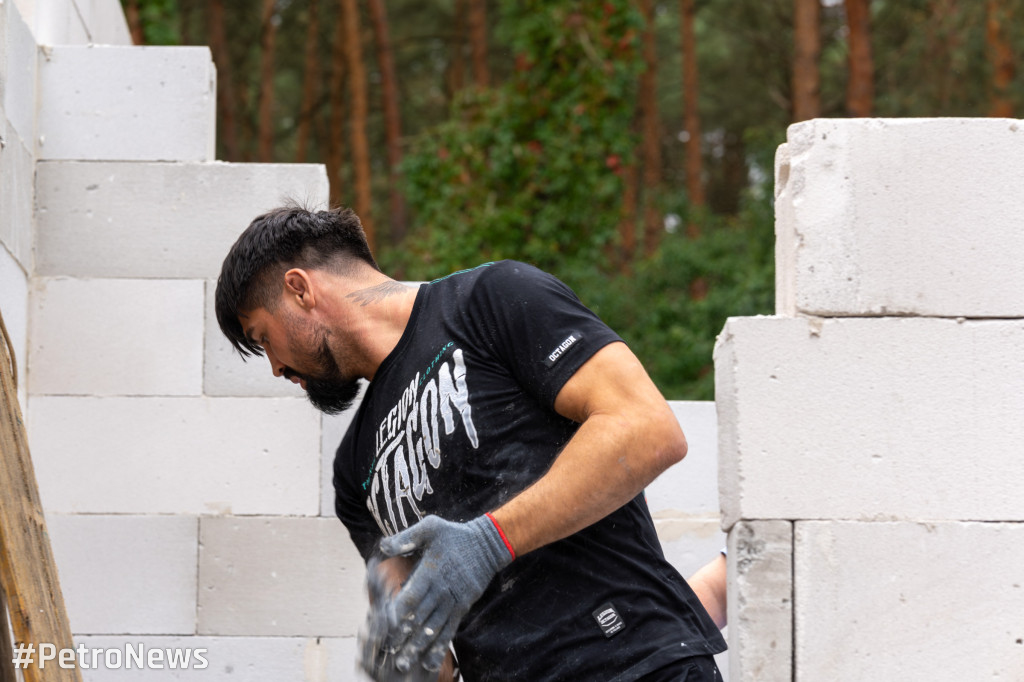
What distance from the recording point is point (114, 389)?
4.06 metres

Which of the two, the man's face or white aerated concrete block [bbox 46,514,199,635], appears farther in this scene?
white aerated concrete block [bbox 46,514,199,635]

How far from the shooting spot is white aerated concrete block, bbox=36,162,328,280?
4.13 meters

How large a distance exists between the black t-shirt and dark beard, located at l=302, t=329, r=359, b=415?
24cm

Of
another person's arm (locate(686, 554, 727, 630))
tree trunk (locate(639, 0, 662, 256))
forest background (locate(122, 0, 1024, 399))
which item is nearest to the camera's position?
another person's arm (locate(686, 554, 727, 630))

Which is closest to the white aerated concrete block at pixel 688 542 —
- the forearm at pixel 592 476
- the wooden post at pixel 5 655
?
the forearm at pixel 592 476

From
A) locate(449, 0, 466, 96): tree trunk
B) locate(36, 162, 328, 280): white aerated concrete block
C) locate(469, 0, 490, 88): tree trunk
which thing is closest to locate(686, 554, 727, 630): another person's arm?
locate(36, 162, 328, 280): white aerated concrete block

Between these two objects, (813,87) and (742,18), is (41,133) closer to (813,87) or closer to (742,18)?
(813,87)

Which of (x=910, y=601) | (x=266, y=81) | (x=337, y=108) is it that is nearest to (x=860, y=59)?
(x=266, y=81)

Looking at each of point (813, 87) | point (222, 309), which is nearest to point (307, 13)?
point (813, 87)

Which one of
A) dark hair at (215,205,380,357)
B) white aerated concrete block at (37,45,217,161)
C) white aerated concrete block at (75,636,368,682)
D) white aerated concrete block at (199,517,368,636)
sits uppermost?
white aerated concrete block at (37,45,217,161)

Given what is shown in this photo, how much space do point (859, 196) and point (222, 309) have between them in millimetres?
1544

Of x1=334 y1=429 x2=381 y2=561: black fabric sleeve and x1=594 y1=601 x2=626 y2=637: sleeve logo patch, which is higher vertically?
x1=334 y1=429 x2=381 y2=561: black fabric sleeve

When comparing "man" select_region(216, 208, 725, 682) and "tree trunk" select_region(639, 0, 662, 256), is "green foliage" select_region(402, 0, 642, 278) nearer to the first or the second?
"tree trunk" select_region(639, 0, 662, 256)

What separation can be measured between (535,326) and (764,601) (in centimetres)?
99
